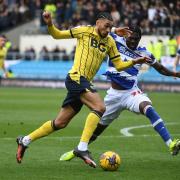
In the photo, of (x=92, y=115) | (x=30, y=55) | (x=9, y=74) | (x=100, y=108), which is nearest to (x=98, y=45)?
(x=100, y=108)

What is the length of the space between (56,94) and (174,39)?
7985mm

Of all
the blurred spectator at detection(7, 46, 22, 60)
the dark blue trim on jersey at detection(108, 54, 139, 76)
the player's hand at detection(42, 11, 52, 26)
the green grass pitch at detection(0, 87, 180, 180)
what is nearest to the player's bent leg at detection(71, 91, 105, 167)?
the green grass pitch at detection(0, 87, 180, 180)

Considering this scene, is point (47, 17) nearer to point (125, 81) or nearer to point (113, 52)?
point (113, 52)

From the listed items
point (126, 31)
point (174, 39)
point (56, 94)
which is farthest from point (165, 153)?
point (174, 39)

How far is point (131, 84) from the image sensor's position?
1192 centimetres

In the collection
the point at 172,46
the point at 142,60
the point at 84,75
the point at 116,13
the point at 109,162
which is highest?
the point at 142,60

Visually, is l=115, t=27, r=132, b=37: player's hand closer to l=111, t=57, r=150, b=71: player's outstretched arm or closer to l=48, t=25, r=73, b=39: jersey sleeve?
l=111, t=57, r=150, b=71: player's outstretched arm

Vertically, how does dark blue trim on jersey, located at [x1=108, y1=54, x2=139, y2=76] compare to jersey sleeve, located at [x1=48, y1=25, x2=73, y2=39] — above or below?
below

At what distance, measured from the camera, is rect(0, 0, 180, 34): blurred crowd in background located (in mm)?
37406

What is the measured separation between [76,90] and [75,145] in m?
2.67

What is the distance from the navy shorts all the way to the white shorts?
108 cm

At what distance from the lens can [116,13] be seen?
38.0 m

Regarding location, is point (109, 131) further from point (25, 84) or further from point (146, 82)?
point (25, 84)

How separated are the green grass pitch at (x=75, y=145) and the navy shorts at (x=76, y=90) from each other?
2.93 feet
